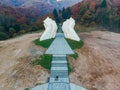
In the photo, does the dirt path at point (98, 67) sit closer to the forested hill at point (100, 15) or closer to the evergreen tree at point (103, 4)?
the forested hill at point (100, 15)

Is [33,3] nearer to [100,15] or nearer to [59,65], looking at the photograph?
[100,15]

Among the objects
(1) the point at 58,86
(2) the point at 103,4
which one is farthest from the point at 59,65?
(2) the point at 103,4

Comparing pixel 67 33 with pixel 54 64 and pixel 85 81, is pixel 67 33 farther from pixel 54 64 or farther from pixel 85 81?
pixel 85 81

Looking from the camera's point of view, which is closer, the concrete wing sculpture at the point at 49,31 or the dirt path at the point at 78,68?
the dirt path at the point at 78,68

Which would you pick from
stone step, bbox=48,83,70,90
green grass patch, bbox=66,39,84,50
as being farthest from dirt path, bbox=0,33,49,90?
green grass patch, bbox=66,39,84,50

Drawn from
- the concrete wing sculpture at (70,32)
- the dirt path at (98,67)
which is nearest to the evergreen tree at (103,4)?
the concrete wing sculpture at (70,32)

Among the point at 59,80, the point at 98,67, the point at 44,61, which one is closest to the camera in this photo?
the point at 59,80

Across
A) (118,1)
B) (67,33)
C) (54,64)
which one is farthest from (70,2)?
(54,64)

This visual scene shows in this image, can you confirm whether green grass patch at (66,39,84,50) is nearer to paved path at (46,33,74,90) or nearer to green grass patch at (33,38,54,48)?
paved path at (46,33,74,90)
